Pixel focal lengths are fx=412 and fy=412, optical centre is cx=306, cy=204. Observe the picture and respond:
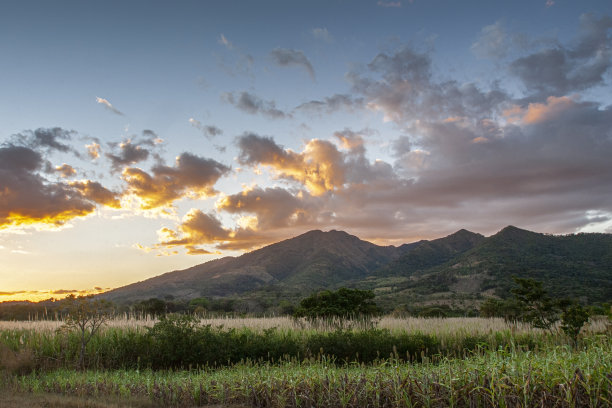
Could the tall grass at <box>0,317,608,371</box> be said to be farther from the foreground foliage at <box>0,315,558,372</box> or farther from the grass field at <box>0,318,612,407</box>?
the grass field at <box>0,318,612,407</box>

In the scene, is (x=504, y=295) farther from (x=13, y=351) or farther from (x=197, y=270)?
(x=197, y=270)

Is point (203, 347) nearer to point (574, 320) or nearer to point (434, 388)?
point (434, 388)

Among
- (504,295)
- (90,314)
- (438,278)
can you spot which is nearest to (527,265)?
(438,278)

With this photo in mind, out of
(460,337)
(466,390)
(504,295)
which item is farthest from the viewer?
(504,295)

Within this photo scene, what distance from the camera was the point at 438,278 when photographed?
117 meters

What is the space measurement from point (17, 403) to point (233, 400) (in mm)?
4433

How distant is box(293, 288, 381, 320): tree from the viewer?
27375 millimetres

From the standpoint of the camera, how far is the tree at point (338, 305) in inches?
1078

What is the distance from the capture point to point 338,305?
28.7 meters

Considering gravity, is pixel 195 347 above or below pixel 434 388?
below

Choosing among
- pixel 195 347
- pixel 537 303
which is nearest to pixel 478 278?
pixel 537 303

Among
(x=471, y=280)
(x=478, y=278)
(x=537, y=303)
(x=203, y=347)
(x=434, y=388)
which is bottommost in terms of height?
(x=471, y=280)

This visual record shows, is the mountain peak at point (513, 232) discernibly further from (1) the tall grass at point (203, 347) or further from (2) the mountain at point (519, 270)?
(1) the tall grass at point (203, 347)

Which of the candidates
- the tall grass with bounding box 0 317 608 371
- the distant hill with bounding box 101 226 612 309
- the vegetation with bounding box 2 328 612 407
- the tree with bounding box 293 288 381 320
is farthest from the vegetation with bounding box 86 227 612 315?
the vegetation with bounding box 2 328 612 407
